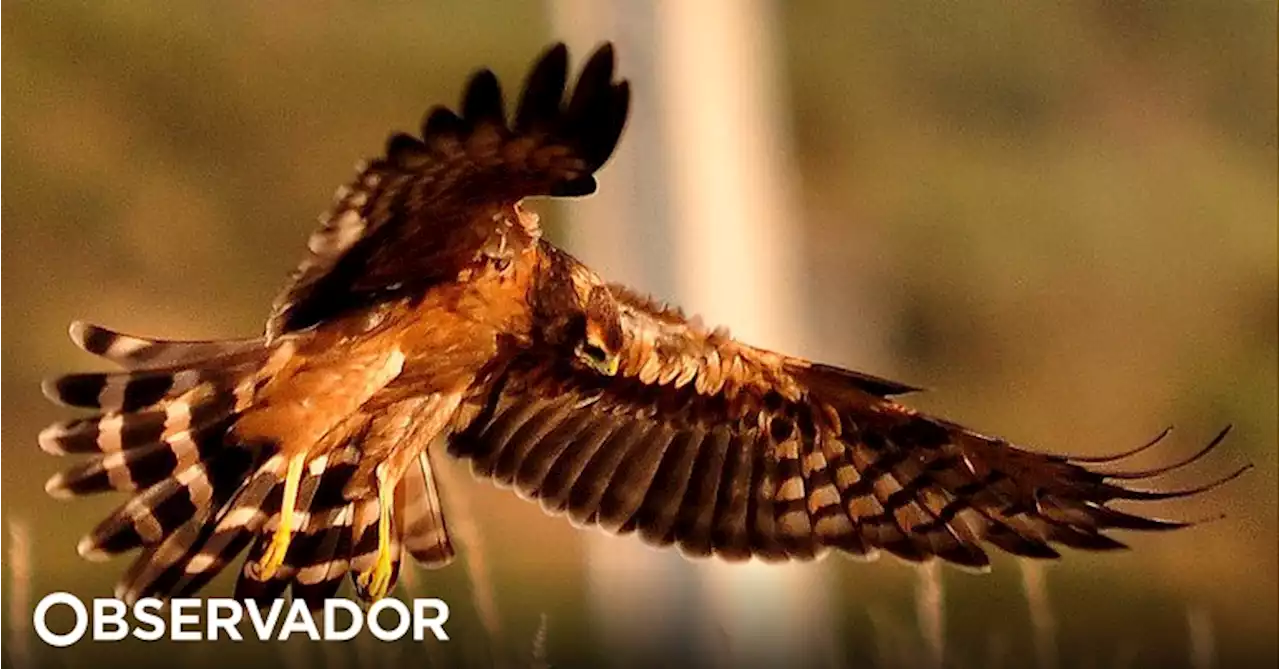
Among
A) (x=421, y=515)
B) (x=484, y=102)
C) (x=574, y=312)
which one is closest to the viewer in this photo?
(x=484, y=102)

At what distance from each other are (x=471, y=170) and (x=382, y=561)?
0.40 m

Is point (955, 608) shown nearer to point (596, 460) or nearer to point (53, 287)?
point (596, 460)

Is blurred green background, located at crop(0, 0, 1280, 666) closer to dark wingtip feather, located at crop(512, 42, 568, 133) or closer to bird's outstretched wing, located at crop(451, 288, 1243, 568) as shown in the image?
bird's outstretched wing, located at crop(451, 288, 1243, 568)

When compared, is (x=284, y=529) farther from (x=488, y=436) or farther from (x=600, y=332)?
(x=600, y=332)

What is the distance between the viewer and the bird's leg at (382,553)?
1.10m

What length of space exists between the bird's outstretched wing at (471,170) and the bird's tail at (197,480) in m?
0.15

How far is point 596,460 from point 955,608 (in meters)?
0.33

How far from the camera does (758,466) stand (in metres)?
1.16

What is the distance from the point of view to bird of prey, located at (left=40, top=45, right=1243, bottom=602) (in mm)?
1006

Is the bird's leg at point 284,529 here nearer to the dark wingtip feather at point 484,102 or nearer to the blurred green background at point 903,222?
the blurred green background at point 903,222

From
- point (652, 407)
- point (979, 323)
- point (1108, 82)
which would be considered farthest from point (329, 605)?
point (1108, 82)

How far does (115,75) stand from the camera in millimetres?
1108

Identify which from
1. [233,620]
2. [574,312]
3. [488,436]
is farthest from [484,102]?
[233,620]

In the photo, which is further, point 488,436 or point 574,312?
point 488,436
